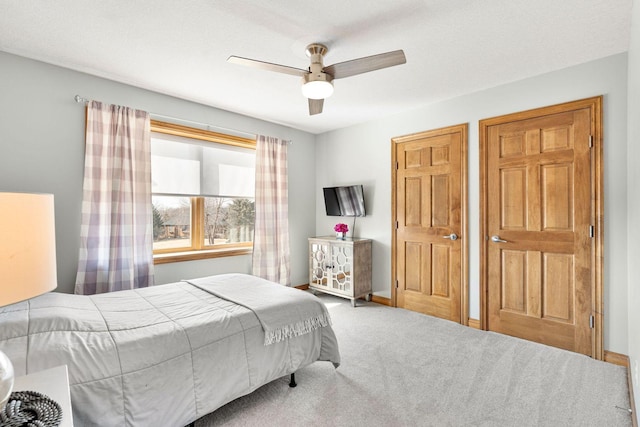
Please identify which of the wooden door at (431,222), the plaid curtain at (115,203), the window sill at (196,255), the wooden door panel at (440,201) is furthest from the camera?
the wooden door panel at (440,201)

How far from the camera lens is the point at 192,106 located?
3566 millimetres

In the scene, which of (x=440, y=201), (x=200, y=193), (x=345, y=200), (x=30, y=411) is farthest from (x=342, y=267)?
(x=30, y=411)

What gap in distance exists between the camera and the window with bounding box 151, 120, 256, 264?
341cm

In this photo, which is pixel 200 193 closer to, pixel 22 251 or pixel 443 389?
pixel 22 251

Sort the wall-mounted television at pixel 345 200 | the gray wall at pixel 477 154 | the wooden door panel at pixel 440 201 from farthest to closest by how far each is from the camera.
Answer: the wall-mounted television at pixel 345 200 → the wooden door panel at pixel 440 201 → the gray wall at pixel 477 154

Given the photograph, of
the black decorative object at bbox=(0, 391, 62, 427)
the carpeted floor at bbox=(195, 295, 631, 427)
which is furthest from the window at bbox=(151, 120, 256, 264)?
the black decorative object at bbox=(0, 391, 62, 427)

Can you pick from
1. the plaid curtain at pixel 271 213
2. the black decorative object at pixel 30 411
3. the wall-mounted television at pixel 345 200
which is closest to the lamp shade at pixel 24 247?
the black decorative object at pixel 30 411

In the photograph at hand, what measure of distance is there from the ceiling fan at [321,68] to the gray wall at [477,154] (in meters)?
1.73

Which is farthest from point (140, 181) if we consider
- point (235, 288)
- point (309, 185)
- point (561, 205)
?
point (561, 205)

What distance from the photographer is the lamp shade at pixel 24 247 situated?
2.53 ft

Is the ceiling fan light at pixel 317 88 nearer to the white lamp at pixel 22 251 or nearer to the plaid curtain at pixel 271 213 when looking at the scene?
the white lamp at pixel 22 251

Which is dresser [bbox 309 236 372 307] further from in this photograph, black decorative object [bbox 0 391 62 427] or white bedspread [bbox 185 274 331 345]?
black decorative object [bbox 0 391 62 427]

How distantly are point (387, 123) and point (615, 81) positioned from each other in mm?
2167

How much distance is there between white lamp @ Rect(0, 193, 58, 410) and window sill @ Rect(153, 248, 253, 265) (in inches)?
100
